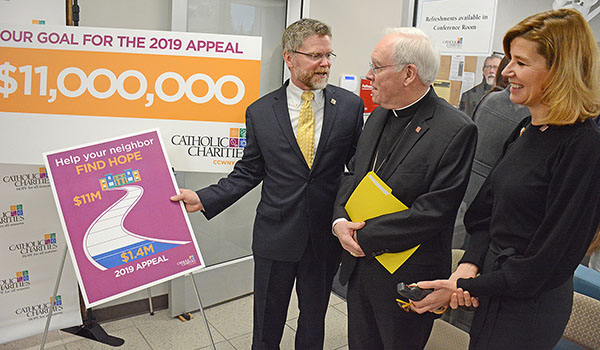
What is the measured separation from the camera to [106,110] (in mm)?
2117

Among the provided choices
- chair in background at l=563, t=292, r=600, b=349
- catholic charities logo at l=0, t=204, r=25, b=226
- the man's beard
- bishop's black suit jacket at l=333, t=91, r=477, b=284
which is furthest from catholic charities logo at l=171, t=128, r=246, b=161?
chair in background at l=563, t=292, r=600, b=349

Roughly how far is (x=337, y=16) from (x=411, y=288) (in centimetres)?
259

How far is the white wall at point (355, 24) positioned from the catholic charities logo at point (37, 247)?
2294mm

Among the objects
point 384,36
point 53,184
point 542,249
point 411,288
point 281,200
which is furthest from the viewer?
point 281,200

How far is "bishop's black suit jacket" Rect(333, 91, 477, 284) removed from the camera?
147 cm

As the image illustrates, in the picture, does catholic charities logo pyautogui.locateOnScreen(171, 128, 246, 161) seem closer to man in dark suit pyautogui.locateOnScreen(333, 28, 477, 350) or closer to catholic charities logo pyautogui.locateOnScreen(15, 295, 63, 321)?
man in dark suit pyautogui.locateOnScreen(333, 28, 477, 350)

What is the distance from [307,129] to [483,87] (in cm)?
138

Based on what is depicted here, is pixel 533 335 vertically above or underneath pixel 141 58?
underneath

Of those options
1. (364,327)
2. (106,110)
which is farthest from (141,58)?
(364,327)

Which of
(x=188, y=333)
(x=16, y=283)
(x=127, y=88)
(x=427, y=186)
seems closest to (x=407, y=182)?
(x=427, y=186)

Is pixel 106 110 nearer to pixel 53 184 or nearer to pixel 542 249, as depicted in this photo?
pixel 53 184

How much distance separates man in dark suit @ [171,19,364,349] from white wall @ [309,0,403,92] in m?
1.54

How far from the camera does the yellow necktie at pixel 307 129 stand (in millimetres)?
1969

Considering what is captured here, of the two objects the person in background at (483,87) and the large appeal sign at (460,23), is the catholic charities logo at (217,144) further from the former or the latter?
the person in background at (483,87)
